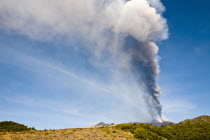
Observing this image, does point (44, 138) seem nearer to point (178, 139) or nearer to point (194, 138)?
point (178, 139)

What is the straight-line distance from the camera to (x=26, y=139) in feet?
67.8

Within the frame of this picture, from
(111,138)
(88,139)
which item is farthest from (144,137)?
(88,139)

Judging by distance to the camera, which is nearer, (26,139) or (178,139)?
(26,139)

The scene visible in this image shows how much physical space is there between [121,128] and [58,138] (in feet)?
38.3

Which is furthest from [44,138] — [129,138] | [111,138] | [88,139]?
[129,138]

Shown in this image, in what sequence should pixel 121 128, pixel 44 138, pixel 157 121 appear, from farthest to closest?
pixel 157 121 → pixel 121 128 → pixel 44 138

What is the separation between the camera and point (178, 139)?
31.3 m

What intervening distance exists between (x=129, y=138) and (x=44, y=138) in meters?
11.1

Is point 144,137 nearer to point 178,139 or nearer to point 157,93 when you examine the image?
point 178,139

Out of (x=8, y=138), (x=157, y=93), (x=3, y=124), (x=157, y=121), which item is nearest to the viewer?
(x=8, y=138)

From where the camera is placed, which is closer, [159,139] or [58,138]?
[58,138]

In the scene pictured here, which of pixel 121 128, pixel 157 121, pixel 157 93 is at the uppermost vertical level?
pixel 157 93

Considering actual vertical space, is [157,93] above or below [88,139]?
above

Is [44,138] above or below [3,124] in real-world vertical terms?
below
